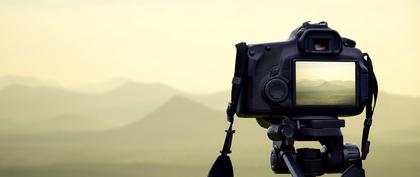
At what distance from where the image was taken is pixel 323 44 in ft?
9.82

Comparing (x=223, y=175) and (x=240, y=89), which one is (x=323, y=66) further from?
(x=223, y=175)

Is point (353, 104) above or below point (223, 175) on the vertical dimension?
above

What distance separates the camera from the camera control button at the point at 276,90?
2896 millimetres

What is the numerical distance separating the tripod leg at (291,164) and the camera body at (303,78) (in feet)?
0.53

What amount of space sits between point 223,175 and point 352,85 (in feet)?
2.07

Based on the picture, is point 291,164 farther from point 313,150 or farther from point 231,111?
point 231,111

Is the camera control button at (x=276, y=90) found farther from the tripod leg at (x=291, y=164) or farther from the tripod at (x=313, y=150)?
the tripod leg at (x=291, y=164)

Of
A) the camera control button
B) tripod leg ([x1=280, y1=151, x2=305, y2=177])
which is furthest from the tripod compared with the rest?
the camera control button

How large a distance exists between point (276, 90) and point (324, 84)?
7.4 inches

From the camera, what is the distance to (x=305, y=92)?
2904mm

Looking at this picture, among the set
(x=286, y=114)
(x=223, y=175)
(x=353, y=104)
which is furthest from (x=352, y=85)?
(x=223, y=175)

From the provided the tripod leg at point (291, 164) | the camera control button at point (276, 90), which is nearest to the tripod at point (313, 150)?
the tripod leg at point (291, 164)

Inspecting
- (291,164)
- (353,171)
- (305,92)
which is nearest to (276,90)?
(305,92)

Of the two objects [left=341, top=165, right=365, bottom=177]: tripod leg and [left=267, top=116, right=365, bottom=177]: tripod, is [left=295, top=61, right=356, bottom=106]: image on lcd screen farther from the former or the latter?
[left=341, top=165, right=365, bottom=177]: tripod leg
